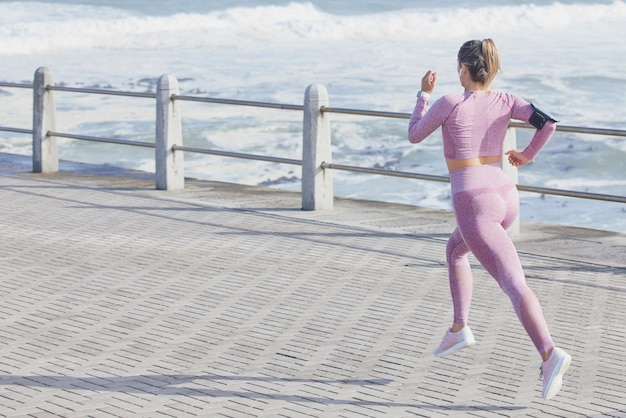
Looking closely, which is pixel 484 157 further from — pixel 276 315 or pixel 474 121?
pixel 276 315

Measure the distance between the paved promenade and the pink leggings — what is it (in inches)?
19.2

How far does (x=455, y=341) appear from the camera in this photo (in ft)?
21.5

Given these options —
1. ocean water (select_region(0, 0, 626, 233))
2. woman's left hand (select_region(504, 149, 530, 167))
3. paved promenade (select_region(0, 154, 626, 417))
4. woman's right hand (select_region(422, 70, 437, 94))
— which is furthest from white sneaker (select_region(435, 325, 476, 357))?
ocean water (select_region(0, 0, 626, 233))

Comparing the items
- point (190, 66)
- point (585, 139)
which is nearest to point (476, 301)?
point (585, 139)

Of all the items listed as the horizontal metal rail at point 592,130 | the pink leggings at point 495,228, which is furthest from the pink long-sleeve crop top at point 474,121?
the horizontal metal rail at point 592,130

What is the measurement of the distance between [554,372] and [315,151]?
6444mm

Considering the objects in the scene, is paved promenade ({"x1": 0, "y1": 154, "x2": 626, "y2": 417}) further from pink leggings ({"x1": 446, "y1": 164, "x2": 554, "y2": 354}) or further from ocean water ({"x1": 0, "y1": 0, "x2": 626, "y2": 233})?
ocean water ({"x1": 0, "y1": 0, "x2": 626, "y2": 233})

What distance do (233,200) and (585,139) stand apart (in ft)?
48.8

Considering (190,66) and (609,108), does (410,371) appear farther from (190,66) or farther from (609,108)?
(190,66)

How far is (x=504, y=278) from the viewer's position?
5949 mm

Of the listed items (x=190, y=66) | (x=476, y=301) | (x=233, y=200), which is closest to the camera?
(x=476, y=301)

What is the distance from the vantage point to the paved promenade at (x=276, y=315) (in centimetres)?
613

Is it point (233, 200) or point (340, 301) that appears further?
point (233, 200)

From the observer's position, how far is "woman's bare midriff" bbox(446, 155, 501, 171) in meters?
6.02
